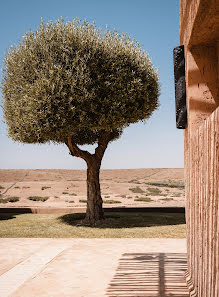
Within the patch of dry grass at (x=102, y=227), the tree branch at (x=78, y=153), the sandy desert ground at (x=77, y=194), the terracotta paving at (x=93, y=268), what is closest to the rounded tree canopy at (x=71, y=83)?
the tree branch at (x=78, y=153)

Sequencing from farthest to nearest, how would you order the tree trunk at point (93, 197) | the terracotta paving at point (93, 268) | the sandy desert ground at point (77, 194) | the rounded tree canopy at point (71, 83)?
the sandy desert ground at point (77, 194), the tree trunk at point (93, 197), the rounded tree canopy at point (71, 83), the terracotta paving at point (93, 268)

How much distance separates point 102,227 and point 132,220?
2.20 m

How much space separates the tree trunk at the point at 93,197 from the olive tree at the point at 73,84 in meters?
0.05

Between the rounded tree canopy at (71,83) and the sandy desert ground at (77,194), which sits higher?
the rounded tree canopy at (71,83)

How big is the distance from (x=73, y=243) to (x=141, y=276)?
12.8ft

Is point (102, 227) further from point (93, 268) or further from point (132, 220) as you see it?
point (93, 268)

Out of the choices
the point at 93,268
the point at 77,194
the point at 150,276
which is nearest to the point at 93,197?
the point at 93,268

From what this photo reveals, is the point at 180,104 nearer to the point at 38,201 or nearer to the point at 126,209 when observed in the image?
the point at 126,209

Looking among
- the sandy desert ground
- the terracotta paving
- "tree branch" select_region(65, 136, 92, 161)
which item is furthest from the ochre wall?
the sandy desert ground

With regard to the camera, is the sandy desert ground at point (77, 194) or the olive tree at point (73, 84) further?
the sandy desert ground at point (77, 194)

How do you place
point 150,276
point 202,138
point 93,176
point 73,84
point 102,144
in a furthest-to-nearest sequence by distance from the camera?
1. point 102,144
2. point 93,176
3. point 73,84
4. point 150,276
5. point 202,138

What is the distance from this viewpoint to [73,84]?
44.5 ft

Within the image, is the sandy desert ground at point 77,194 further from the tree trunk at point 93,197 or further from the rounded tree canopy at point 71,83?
the rounded tree canopy at point 71,83

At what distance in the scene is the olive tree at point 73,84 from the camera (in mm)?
13703
